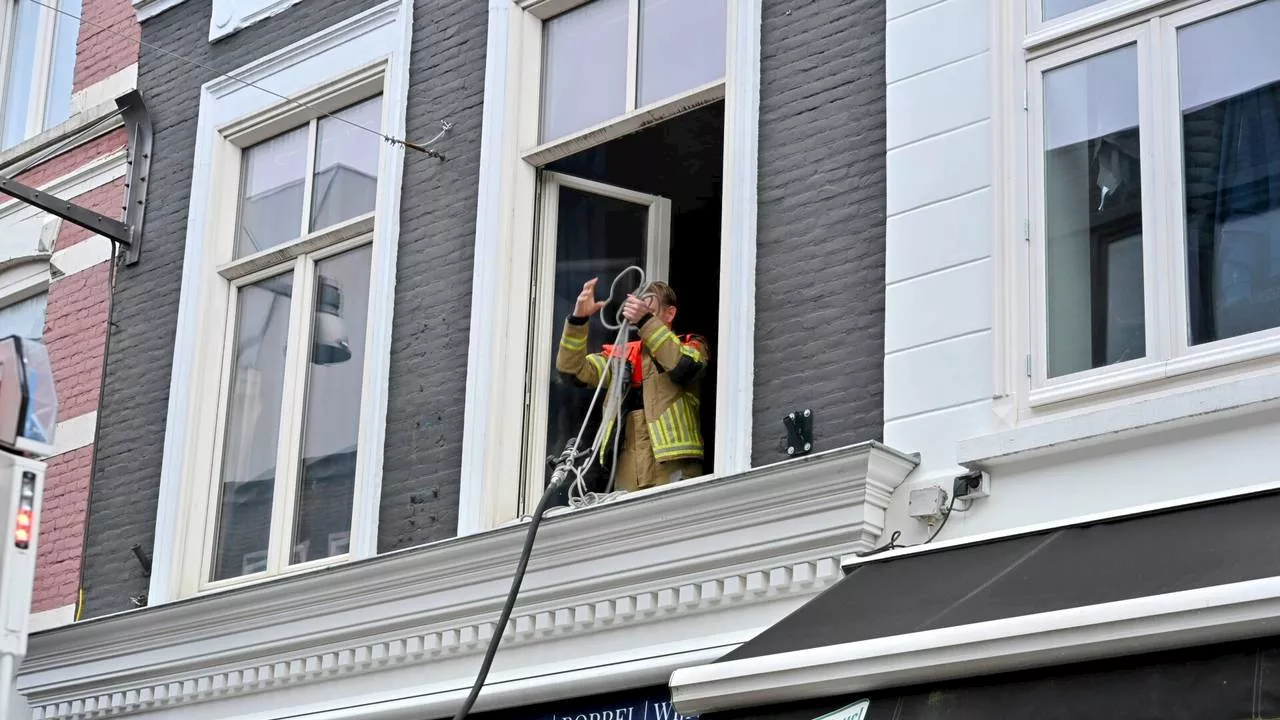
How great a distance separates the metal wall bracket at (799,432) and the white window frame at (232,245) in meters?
2.75

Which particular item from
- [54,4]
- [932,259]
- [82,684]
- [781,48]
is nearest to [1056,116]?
[932,259]

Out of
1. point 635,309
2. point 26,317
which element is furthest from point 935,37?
point 26,317

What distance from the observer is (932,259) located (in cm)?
791

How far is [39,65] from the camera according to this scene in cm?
1404

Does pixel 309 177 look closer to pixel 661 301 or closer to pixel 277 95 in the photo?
pixel 277 95

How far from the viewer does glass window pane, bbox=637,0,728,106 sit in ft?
31.1

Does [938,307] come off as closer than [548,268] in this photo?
Yes

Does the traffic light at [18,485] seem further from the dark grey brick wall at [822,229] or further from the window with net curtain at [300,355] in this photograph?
the window with net curtain at [300,355]

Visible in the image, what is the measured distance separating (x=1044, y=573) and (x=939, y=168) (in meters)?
2.12

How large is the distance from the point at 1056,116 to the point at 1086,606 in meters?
2.53

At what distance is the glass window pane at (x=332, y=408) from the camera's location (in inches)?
414

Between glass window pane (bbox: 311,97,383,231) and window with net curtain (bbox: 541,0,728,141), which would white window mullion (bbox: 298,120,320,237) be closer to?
glass window pane (bbox: 311,97,383,231)

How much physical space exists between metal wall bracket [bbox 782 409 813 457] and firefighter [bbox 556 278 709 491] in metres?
1.13

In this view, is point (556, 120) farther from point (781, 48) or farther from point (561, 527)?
point (561, 527)
